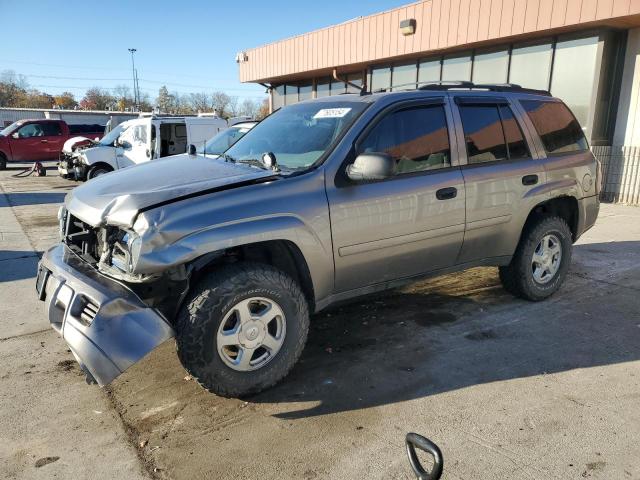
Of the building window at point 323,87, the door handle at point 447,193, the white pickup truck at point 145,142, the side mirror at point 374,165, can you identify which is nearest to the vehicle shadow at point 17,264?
the side mirror at point 374,165

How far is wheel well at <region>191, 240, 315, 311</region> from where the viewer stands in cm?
310

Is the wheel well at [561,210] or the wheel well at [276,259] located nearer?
the wheel well at [276,259]

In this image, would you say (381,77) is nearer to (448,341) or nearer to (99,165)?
(99,165)

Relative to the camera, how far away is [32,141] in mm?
19719

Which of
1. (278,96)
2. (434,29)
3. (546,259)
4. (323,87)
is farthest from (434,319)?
(278,96)

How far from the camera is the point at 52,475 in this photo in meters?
2.47

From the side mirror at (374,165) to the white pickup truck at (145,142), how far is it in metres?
10.0

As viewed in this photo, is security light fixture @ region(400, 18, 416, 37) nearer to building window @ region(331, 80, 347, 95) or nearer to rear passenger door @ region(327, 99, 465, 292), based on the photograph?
building window @ region(331, 80, 347, 95)

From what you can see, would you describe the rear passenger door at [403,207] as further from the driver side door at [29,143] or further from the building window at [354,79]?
the driver side door at [29,143]

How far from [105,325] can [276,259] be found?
1.15m

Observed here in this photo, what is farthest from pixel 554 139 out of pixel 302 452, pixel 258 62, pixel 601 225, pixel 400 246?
pixel 258 62

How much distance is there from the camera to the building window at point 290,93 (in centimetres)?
2125

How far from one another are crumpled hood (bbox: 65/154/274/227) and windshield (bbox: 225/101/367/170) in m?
0.28

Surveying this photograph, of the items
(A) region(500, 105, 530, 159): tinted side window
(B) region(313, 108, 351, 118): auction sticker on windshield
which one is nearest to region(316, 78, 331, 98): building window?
(A) region(500, 105, 530, 159): tinted side window
